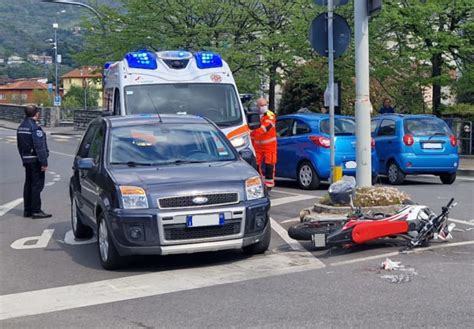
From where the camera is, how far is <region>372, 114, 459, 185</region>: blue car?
54.0 feet

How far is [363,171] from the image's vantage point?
35.2 ft

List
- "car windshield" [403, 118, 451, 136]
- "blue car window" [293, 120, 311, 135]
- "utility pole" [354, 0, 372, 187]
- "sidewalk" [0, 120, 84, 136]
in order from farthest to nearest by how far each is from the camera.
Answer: "sidewalk" [0, 120, 84, 136], "car windshield" [403, 118, 451, 136], "blue car window" [293, 120, 311, 135], "utility pole" [354, 0, 372, 187]

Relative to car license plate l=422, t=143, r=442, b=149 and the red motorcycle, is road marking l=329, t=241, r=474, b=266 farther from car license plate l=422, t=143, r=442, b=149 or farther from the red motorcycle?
car license plate l=422, t=143, r=442, b=149

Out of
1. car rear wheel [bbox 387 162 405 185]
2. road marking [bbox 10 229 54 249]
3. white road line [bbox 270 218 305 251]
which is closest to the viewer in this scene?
white road line [bbox 270 218 305 251]

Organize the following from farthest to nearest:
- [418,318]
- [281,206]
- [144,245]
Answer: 1. [281,206]
2. [144,245]
3. [418,318]

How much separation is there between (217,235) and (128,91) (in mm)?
6341

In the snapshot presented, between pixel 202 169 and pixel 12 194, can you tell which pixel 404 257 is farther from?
pixel 12 194

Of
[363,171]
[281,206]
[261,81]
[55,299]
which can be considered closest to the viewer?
[55,299]

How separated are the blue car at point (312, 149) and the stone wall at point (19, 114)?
35813 millimetres

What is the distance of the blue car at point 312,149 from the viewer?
1549 centimetres

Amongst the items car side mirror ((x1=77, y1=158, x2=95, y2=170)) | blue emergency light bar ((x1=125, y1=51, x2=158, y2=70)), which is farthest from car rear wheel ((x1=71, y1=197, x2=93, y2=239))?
blue emergency light bar ((x1=125, y1=51, x2=158, y2=70))

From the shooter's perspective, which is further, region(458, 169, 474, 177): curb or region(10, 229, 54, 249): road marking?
region(458, 169, 474, 177): curb

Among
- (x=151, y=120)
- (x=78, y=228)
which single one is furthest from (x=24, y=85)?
(x=151, y=120)

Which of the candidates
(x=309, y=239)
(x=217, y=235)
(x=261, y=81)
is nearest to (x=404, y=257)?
(x=309, y=239)
